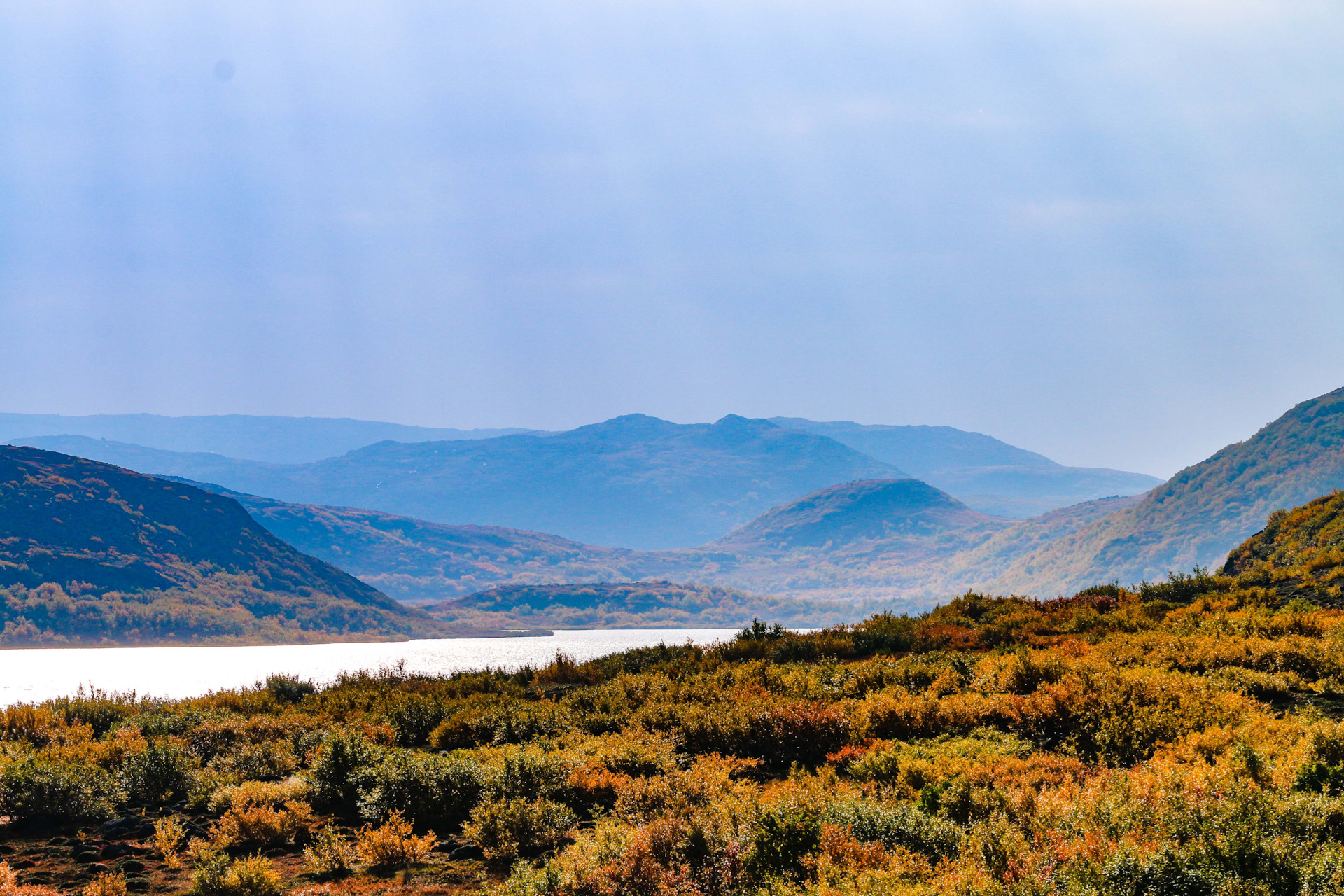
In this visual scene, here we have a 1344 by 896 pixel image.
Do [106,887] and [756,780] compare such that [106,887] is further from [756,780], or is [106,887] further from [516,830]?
[756,780]

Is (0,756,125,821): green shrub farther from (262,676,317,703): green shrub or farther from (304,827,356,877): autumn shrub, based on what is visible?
(262,676,317,703): green shrub

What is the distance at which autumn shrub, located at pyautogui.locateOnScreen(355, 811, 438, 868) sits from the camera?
9922 mm

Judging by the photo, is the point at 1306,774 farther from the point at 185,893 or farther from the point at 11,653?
the point at 11,653

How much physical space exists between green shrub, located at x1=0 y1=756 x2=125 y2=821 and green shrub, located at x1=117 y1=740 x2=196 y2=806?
58 centimetres

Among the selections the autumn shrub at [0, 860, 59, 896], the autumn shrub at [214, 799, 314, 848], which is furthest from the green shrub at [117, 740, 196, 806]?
the autumn shrub at [0, 860, 59, 896]

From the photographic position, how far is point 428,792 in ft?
39.0

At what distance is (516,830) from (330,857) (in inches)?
89.2

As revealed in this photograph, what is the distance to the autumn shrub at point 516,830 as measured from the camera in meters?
9.79

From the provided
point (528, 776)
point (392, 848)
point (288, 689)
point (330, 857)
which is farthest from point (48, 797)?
point (288, 689)

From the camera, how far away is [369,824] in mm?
10844

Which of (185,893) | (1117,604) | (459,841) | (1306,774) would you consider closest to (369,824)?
(459,841)

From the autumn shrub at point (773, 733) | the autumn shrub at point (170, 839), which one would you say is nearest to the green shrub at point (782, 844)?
the autumn shrub at point (773, 733)

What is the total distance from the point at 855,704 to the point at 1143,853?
26.0 ft

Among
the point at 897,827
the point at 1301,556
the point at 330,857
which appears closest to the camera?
the point at 897,827
